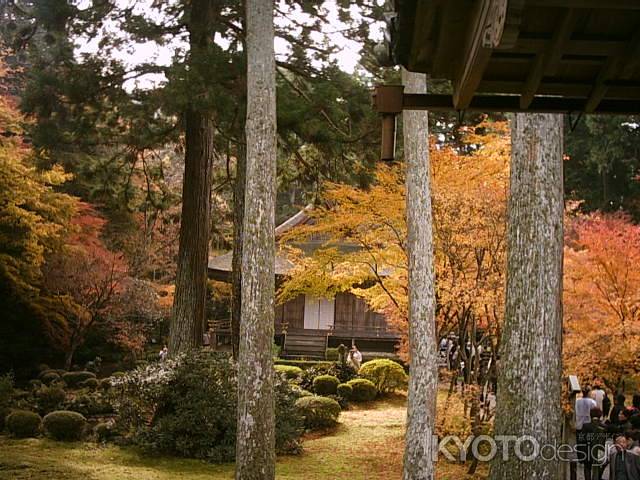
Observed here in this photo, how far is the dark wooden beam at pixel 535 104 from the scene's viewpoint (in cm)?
391

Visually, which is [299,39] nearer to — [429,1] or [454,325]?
[454,325]

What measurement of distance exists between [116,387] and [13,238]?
6457 mm

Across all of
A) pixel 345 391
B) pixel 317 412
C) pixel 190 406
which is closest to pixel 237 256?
pixel 317 412

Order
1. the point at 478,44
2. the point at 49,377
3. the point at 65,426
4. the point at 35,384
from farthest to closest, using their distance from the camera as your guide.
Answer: the point at 49,377, the point at 35,384, the point at 65,426, the point at 478,44

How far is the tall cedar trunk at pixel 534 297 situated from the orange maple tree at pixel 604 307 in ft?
19.6

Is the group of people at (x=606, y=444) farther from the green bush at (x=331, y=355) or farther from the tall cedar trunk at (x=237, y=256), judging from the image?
the green bush at (x=331, y=355)

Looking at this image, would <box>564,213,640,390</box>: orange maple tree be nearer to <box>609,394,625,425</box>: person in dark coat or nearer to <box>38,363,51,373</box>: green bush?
<box>609,394,625,425</box>: person in dark coat

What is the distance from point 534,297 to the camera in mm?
Answer: 6727

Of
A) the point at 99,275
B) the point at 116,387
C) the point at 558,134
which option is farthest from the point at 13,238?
the point at 558,134

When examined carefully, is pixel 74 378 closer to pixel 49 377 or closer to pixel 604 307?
pixel 49 377

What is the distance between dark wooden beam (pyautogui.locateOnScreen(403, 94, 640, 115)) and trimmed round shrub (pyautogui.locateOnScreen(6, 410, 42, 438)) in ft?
39.0

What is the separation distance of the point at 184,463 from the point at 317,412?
4.68 meters

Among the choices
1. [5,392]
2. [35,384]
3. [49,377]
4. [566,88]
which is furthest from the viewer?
[49,377]

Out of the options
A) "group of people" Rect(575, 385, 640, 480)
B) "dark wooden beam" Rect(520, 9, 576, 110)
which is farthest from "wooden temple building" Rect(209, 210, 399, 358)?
"dark wooden beam" Rect(520, 9, 576, 110)
